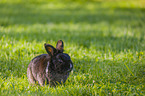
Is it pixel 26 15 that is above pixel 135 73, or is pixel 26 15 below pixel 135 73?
above

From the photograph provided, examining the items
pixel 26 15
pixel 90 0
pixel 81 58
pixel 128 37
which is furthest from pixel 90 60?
pixel 90 0

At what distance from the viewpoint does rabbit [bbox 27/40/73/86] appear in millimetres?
3752

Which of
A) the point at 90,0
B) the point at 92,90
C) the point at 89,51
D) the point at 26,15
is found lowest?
the point at 92,90

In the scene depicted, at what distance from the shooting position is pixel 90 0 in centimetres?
2247

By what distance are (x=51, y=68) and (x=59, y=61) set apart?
0.84 ft

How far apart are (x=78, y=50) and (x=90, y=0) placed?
56.5 ft

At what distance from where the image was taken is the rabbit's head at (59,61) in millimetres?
3715

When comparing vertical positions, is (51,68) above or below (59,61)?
below

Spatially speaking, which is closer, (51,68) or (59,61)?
(59,61)

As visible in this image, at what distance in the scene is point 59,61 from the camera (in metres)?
3.78

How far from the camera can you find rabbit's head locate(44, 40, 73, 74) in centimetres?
371

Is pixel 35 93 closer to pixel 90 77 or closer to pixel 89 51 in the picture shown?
pixel 90 77

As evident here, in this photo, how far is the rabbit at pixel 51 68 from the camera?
12.3 ft

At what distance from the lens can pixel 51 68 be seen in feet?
12.8
